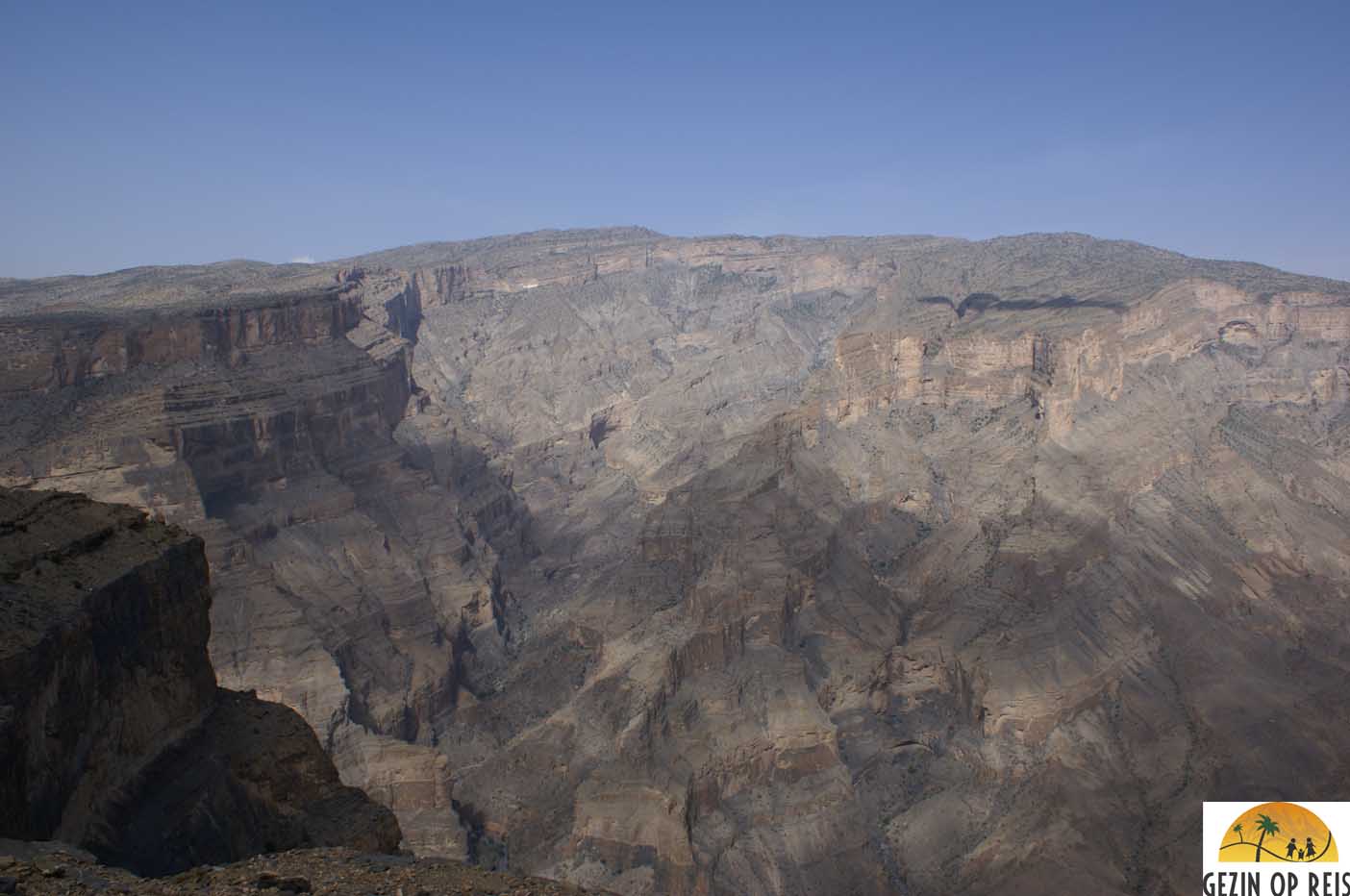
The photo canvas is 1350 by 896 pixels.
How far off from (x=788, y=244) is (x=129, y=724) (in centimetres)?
14432

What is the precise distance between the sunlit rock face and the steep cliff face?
2376 cm

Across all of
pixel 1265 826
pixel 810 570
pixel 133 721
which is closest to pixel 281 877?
pixel 133 721

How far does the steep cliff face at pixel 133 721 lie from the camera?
18.9 metres

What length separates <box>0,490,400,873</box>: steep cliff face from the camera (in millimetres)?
18859

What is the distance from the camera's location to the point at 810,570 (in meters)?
61.2

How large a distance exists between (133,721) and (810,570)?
4375 cm

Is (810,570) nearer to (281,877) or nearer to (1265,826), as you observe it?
(1265,826)

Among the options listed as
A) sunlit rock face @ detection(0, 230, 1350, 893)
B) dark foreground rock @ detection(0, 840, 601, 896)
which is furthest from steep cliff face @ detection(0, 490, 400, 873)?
sunlit rock face @ detection(0, 230, 1350, 893)

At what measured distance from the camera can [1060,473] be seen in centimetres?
6406

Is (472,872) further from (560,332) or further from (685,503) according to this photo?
(560,332)

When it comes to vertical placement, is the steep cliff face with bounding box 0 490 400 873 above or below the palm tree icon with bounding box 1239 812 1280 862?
above

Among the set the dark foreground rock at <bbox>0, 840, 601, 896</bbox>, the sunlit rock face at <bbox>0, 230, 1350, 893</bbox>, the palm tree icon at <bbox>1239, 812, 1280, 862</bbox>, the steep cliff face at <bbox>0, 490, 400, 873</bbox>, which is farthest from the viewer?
the sunlit rock face at <bbox>0, 230, 1350, 893</bbox>

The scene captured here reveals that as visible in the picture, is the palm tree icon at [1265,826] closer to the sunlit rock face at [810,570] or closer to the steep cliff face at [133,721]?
the sunlit rock face at [810,570]

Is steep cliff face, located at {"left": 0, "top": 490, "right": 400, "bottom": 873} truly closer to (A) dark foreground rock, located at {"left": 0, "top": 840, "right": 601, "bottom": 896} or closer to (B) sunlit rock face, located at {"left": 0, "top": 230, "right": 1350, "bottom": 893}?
(A) dark foreground rock, located at {"left": 0, "top": 840, "right": 601, "bottom": 896}
